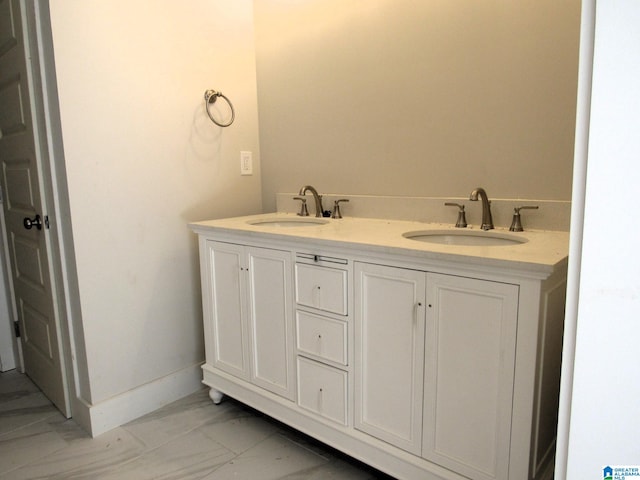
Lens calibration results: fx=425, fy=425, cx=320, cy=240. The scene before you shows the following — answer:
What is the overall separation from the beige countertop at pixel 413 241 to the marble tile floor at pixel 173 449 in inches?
32.0

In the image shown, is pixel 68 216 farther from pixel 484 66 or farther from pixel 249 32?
pixel 484 66

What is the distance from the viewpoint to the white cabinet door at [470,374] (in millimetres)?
1060

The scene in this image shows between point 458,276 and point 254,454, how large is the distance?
3.49 ft

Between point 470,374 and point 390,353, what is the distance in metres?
0.25

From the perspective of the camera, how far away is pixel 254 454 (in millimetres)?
1608

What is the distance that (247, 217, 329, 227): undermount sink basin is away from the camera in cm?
195

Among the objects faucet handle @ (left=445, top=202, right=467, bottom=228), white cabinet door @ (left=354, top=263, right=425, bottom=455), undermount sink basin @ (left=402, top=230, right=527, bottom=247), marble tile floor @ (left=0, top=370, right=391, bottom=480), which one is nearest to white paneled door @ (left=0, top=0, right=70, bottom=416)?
marble tile floor @ (left=0, top=370, right=391, bottom=480)

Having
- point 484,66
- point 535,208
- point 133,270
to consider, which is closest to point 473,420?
point 535,208

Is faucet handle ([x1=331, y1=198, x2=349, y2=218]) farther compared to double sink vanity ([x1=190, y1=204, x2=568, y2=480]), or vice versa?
faucet handle ([x1=331, y1=198, x2=349, y2=218])

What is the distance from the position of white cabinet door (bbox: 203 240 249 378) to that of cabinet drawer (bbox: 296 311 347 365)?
1.06 feet

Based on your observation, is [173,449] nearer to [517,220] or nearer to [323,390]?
[323,390]

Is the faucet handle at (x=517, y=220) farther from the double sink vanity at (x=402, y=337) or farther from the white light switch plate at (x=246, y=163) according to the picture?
the white light switch plate at (x=246, y=163)
